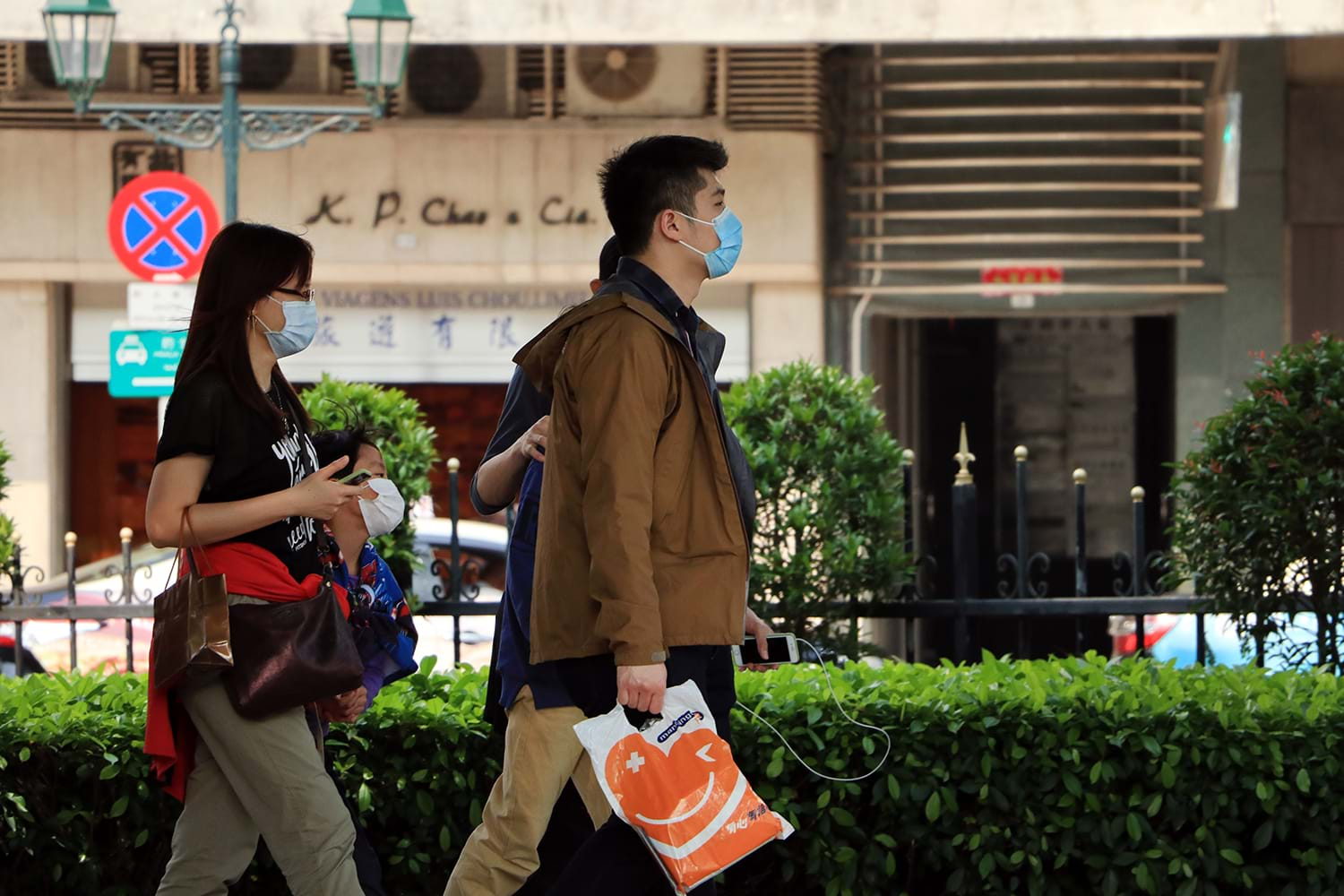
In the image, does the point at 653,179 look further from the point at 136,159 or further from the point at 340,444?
the point at 136,159

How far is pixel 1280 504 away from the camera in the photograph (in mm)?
5395

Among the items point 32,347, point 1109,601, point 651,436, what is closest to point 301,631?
point 651,436

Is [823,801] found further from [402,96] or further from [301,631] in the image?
[402,96]

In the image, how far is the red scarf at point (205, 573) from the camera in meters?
3.70

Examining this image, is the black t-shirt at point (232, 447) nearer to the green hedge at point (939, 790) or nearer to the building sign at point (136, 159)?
the green hedge at point (939, 790)

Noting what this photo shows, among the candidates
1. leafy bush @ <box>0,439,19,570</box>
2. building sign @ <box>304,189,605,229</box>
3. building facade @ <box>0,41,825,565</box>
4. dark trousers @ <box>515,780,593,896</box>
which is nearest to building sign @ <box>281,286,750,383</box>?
building facade @ <box>0,41,825,565</box>

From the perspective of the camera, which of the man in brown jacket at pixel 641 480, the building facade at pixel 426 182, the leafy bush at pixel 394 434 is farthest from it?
the building facade at pixel 426 182

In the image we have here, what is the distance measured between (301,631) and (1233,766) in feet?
7.92

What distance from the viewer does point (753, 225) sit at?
1445cm

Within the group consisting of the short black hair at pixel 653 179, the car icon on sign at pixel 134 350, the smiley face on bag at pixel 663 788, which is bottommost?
the smiley face on bag at pixel 663 788

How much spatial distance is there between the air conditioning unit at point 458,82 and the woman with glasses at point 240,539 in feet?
37.2

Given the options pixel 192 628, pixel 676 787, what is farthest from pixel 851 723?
pixel 192 628

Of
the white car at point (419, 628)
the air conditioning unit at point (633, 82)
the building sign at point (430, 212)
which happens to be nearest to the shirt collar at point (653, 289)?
the white car at point (419, 628)

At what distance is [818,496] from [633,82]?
9391 millimetres
